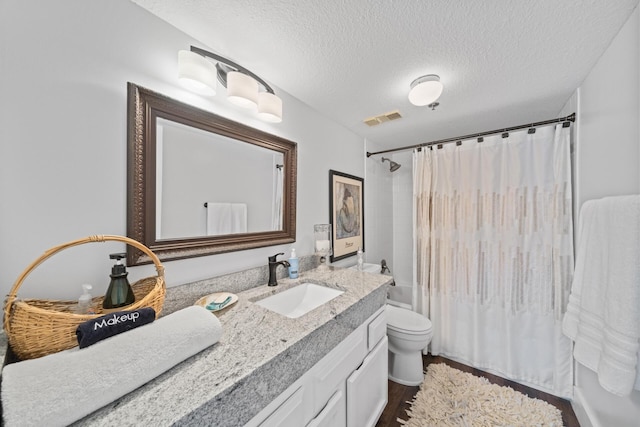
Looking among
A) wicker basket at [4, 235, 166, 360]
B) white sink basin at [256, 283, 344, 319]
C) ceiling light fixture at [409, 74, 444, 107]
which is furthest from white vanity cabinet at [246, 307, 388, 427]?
ceiling light fixture at [409, 74, 444, 107]

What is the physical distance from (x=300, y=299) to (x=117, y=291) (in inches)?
35.1

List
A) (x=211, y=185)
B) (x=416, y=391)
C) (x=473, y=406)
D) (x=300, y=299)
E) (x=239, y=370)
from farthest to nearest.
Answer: (x=416, y=391) < (x=473, y=406) < (x=300, y=299) < (x=211, y=185) < (x=239, y=370)

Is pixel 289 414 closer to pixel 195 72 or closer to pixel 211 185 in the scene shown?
pixel 211 185

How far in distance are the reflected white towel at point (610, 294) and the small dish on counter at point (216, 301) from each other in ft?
5.05

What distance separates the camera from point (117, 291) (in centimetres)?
73

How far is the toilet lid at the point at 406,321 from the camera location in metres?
1.66

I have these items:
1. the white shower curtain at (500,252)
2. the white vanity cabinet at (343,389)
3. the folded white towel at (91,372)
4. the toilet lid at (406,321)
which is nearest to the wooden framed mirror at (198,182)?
the folded white towel at (91,372)

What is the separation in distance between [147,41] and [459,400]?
2.73m

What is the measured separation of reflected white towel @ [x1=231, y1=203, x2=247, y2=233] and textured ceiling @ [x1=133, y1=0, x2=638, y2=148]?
826 millimetres

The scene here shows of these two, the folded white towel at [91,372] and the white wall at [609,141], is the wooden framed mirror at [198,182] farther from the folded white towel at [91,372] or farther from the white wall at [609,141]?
the white wall at [609,141]

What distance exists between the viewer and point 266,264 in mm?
1389

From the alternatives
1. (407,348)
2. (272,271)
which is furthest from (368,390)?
(272,271)

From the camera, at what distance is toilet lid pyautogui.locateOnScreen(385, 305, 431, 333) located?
166 centimetres

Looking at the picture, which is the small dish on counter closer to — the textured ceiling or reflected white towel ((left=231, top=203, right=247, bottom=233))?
reflected white towel ((left=231, top=203, right=247, bottom=233))
